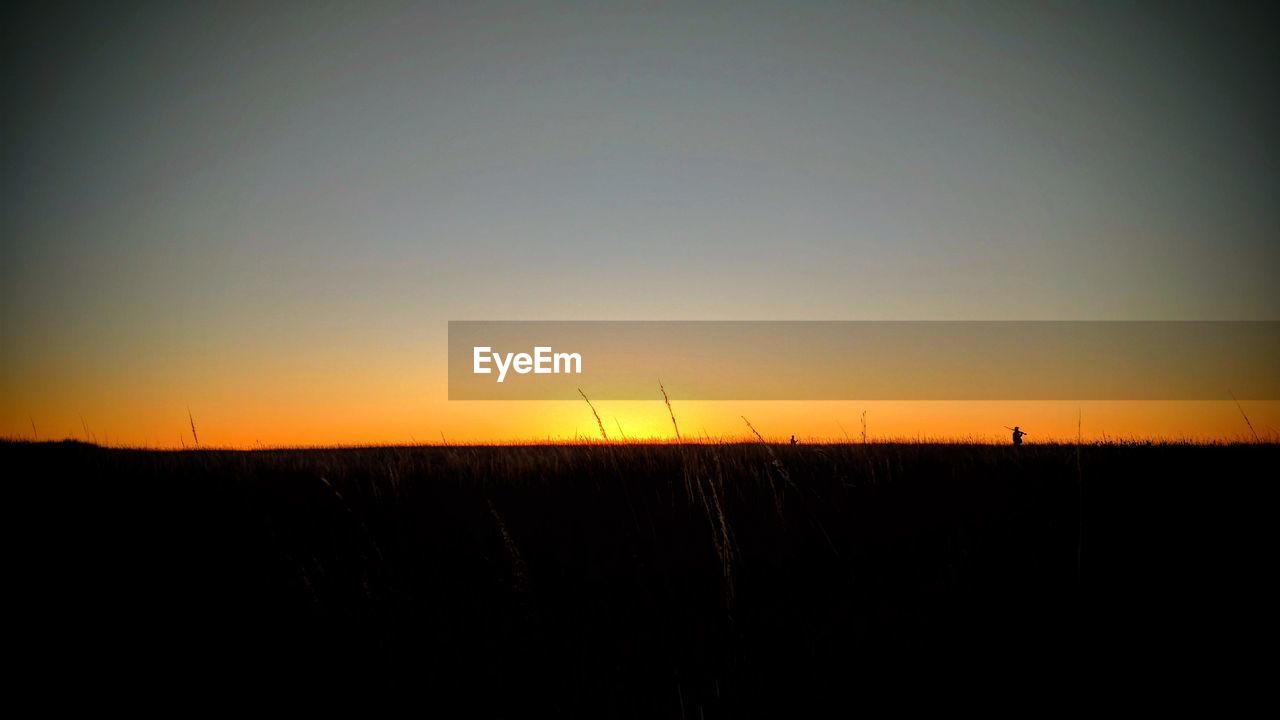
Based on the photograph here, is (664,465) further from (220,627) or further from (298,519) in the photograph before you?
(220,627)

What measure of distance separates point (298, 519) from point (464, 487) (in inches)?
64.8

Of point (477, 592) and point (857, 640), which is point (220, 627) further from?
point (857, 640)

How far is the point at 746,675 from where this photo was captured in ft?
6.46

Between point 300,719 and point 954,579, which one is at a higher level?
point 954,579

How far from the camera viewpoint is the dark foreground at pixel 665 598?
1.99 metres

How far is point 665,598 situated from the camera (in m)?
2.63

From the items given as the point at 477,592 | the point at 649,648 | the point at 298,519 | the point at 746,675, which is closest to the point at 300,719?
the point at 477,592

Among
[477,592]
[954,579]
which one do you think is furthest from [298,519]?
[954,579]

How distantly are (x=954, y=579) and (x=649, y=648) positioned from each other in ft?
4.71

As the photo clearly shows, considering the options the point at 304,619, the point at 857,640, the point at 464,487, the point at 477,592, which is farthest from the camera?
the point at 464,487

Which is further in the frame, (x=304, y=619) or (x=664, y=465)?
(x=664, y=465)

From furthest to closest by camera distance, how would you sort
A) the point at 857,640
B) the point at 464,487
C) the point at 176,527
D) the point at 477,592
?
1. the point at 464,487
2. the point at 176,527
3. the point at 477,592
4. the point at 857,640

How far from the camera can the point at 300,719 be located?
1900 millimetres

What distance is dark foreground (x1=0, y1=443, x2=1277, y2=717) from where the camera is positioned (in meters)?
1.99
